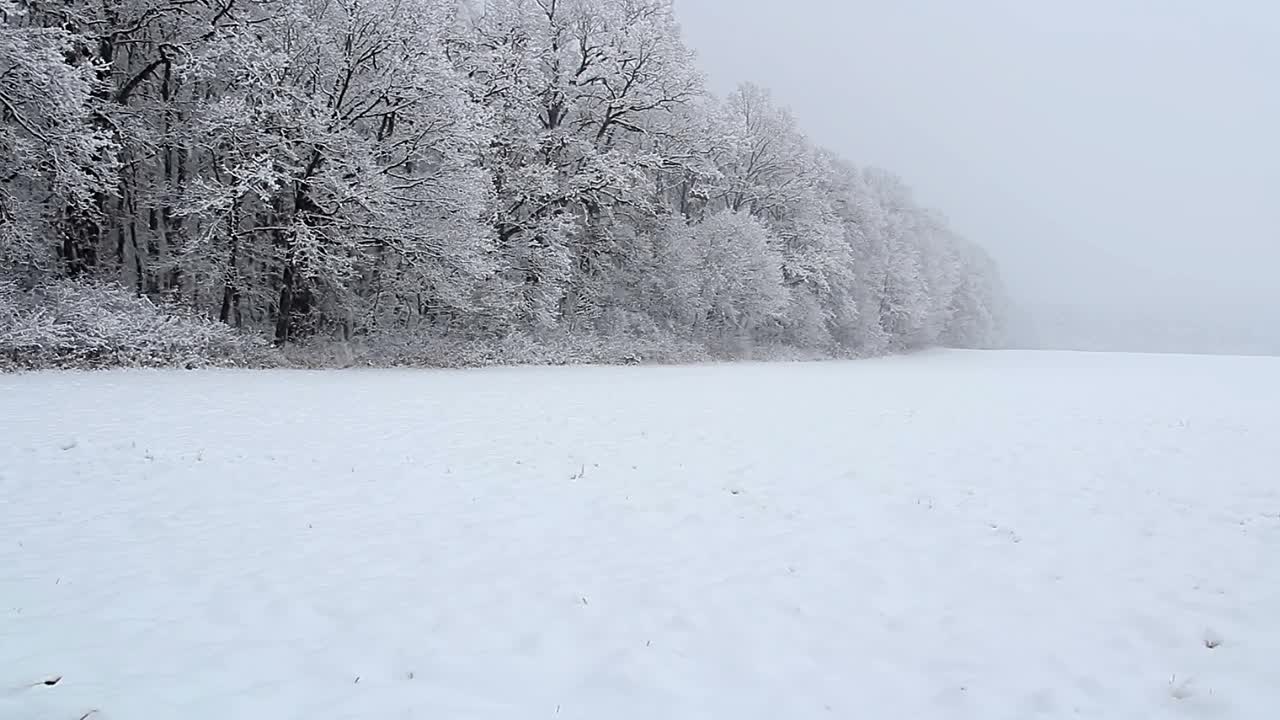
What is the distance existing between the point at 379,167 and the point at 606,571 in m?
16.8

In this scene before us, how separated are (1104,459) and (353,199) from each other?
1889 centimetres

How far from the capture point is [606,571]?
4.86 m

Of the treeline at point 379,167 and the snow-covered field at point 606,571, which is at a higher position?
the treeline at point 379,167

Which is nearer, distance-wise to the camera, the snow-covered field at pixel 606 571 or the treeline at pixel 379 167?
the snow-covered field at pixel 606 571

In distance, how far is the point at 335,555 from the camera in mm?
4914

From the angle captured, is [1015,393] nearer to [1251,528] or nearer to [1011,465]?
[1011,465]

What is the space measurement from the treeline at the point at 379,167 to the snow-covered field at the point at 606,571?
8.45 meters

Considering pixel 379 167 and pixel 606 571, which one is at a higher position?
pixel 379 167

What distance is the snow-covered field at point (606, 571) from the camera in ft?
11.1

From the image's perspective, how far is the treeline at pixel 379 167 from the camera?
50.0ft

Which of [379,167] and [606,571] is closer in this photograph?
[606,571]

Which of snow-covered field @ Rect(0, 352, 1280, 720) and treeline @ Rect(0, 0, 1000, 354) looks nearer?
snow-covered field @ Rect(0, 352, 1280, 720)

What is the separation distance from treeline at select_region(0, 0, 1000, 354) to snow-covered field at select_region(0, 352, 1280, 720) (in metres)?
8.45

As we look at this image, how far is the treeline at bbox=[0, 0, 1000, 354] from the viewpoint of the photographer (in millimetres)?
15234
